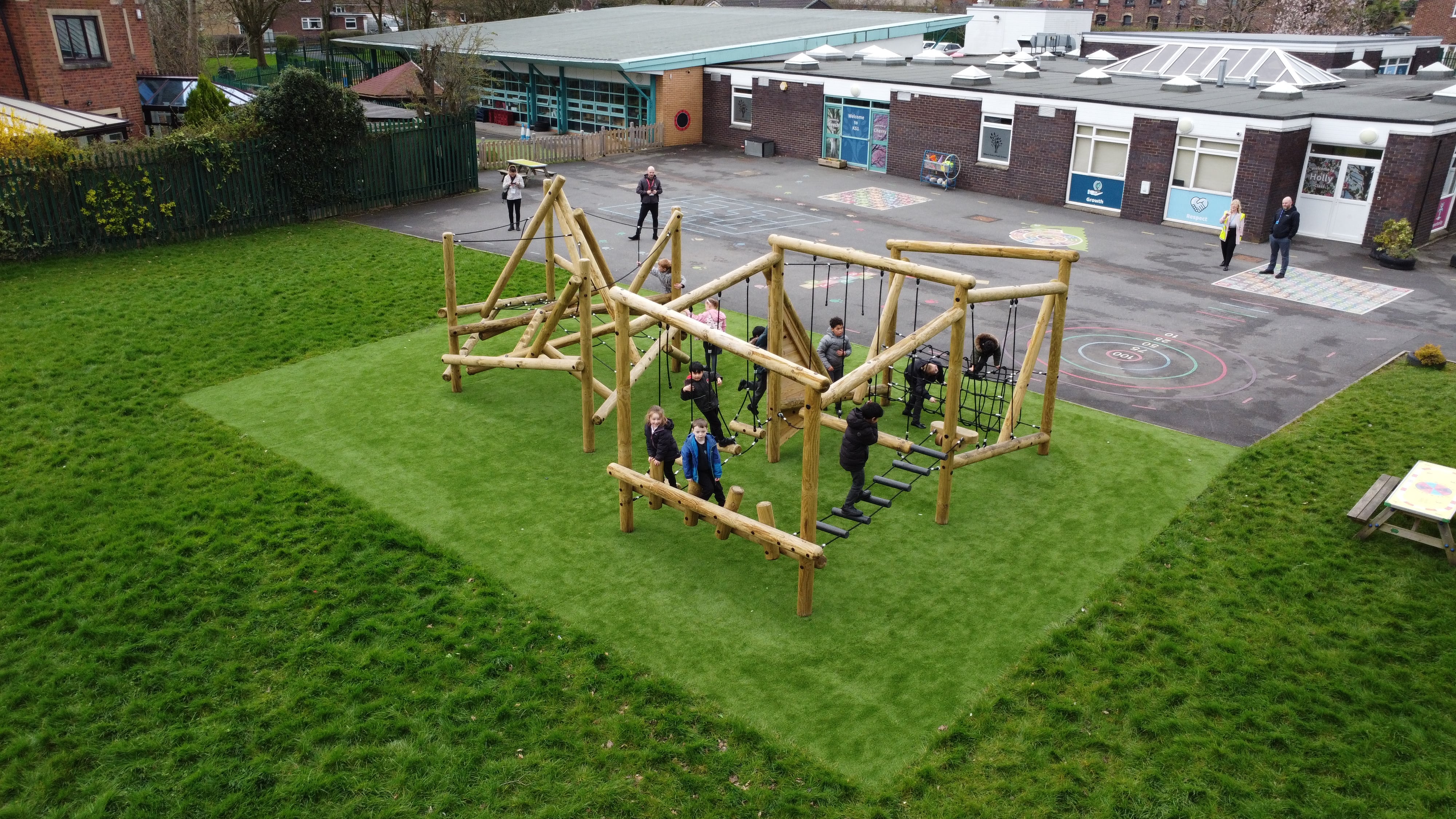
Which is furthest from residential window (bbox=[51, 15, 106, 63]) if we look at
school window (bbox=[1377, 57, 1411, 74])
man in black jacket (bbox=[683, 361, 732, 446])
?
school window (bbox=[1377, 57, 1411, 74])

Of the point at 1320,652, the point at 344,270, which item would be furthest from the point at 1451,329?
the point at 344,270

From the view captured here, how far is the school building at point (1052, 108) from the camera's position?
23.7 m

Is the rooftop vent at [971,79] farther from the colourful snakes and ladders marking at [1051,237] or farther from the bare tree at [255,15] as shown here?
the bare tree at [255,15]

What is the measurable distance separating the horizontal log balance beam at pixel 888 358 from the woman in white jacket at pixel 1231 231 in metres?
13.7

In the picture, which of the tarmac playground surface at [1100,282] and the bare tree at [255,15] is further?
the bare tree at [255,15]

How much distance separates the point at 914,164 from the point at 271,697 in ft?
89.2

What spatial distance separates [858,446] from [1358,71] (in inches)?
1431

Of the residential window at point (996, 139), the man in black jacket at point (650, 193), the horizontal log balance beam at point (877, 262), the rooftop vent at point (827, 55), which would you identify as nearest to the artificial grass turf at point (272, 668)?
the horizontal log balance beam at point (877, 262)

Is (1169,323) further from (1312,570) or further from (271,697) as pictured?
(271,697)

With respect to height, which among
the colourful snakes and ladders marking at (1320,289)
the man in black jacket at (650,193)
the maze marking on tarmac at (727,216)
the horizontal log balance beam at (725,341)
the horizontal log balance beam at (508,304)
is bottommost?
the colourful snakes and ladders marking at (1320,289)

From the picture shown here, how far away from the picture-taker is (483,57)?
4009 cm

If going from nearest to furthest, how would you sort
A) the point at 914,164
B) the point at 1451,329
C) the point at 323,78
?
the point at 1451,329 → the point at 323,78 → the point at 914,164

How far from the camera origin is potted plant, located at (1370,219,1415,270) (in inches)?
844

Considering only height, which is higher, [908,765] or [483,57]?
[483,57]
